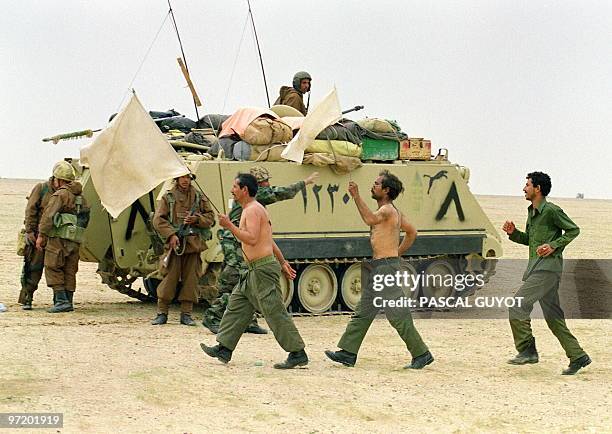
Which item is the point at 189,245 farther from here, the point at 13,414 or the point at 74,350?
the point at 13,414

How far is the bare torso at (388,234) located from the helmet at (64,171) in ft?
16.4

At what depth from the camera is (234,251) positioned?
38.9 ft

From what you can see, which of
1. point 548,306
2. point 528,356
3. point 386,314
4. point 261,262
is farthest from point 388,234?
point 528,356

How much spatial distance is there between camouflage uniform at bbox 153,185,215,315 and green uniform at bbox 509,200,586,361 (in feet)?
13.0

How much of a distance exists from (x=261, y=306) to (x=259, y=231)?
625 millimetres

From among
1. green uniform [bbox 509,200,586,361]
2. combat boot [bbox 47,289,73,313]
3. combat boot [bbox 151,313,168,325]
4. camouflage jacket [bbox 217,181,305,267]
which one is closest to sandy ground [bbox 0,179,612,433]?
combat boot [bbox 151,313,168,325]

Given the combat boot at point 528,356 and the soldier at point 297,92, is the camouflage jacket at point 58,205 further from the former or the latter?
the combat boot at point 528,356

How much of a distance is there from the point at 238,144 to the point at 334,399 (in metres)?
6.02

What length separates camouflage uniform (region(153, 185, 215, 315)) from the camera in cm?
1281

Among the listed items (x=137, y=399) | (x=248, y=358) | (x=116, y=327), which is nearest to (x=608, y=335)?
(x=248, y=358)

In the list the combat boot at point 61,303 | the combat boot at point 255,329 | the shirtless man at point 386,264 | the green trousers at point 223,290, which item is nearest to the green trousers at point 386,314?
the shirtless man at point 386,264

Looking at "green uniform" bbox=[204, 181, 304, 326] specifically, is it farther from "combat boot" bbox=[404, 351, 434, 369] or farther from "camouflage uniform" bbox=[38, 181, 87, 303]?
"camouflage uniform" bbox=[38, 181, 87, 303]

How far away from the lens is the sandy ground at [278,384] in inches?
317

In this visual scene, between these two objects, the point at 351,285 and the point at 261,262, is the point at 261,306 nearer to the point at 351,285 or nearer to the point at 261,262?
the point at 261,262
